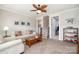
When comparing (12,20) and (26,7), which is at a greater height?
(26,7)

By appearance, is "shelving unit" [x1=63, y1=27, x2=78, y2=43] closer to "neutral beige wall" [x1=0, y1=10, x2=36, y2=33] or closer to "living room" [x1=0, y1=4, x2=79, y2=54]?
"living room" [x1=0, y1=4, x2=79, y2=54]

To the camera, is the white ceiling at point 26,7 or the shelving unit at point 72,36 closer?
the white ceiling at point 26,7

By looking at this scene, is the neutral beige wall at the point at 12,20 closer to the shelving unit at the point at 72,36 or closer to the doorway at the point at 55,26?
the doorway at the point at 55,26

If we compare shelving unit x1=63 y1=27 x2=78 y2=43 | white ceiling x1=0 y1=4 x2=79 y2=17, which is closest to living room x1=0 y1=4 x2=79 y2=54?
white ceiling x1=0 y1=4 x2=79 y2=17

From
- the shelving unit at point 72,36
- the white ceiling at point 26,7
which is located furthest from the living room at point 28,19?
the shelving unit at point 72,36

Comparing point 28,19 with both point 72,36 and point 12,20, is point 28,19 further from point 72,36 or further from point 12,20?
point 72,36

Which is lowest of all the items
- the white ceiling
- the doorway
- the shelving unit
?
the shelving unit

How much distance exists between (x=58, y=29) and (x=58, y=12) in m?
0.46

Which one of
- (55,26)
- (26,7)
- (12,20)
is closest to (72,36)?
(55,26)

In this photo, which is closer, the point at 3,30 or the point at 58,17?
the point at 3,30
